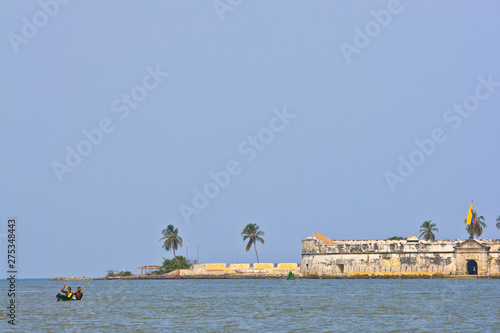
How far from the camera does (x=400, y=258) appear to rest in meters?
77.7

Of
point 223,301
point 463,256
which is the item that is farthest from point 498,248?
point 223,301

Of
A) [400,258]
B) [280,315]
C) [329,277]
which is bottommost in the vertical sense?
[280,315]

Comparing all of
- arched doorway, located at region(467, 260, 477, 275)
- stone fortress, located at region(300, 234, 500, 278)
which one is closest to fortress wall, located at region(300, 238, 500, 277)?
stone fortress, located at region(300, 234, 500, 278)

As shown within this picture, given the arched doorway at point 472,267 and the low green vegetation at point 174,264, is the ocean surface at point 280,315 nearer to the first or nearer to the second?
the arched doorway at point 472,267

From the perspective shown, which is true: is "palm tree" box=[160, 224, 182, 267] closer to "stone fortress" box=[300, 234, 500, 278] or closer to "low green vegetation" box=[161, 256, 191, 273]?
"low green vegetation" box=[161, 256, 191, 273]

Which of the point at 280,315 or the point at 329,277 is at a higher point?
the point at 329,277

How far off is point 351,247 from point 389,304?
3945 cm

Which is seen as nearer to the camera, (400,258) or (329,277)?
(400,258)

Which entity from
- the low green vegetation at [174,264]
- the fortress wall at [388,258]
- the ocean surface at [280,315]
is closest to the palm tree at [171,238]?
the low green vegetation at [174,264]

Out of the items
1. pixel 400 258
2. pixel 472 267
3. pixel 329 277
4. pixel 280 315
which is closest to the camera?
pixel 280 315

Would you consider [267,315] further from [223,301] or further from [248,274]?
[248,274]

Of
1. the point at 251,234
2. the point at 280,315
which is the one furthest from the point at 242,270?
the point at 280,315

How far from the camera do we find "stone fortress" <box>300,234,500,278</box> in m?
74.4

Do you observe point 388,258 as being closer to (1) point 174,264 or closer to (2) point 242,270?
(2) point 242,270
